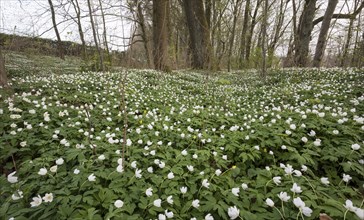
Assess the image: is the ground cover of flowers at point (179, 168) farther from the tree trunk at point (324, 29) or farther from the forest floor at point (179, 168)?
the tree trunk at point (324, 29)

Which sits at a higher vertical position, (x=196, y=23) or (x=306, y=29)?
(x=196, y=23)

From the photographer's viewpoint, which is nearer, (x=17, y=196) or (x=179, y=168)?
(x=17, y=196)

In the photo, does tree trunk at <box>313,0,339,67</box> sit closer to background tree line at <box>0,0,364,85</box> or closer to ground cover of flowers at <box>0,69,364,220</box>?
background tree line at <box>0,0,364,85</box>

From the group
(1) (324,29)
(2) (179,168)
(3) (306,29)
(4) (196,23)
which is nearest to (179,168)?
(2) (179,168)

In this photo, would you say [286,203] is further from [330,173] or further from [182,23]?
[182,23]

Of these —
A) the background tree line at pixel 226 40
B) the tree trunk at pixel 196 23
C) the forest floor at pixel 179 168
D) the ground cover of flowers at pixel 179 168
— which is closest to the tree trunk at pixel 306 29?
the background tree line at pixel 226 40

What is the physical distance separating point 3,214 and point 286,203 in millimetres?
2598

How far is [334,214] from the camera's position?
162 centimetres

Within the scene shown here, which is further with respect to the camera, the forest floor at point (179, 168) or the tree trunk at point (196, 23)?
the tree trunk at point (196, 23)

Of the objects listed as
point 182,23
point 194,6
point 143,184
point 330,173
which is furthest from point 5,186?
point 182,23

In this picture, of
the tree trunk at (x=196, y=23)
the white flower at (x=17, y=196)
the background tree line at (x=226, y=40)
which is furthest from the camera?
the tree trunk at (x=196, y=23)

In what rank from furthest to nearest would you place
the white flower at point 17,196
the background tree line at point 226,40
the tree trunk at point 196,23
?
1. the tree trunk at point 196,23
2. the background tree line at point 226,40
3. the white flower at point 17,196

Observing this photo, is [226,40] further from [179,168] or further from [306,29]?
[179,168]

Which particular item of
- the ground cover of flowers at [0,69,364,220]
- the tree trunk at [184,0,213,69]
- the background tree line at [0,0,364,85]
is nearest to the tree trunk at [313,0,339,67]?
the background tree line at [0,0,364,85]
